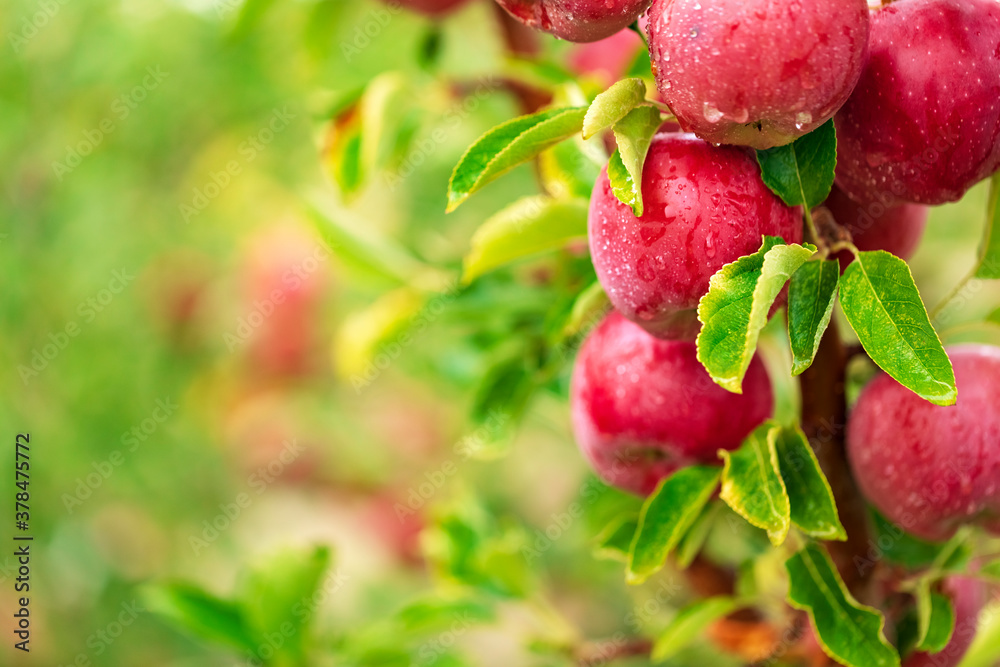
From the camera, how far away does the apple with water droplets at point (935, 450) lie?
1.73 ft

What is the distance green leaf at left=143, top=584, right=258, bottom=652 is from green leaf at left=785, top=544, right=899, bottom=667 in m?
0.57

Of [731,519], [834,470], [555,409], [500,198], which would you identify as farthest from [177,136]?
[834,470]

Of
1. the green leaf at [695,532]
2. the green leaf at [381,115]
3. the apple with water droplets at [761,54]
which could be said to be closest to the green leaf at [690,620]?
the green leaf at [695,532]

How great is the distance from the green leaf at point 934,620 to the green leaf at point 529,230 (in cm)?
34

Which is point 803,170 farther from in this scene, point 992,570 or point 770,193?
point 992,570

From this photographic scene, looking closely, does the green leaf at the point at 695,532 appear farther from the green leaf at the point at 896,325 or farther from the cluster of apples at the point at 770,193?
the green leaf at the point at 896,325

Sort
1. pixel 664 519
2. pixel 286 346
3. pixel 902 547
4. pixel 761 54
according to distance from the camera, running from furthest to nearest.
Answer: pixel 286 346 < pixel 902 547 < pixel 664 519 < pixel 761 54

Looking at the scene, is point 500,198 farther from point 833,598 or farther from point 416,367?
point 833,598

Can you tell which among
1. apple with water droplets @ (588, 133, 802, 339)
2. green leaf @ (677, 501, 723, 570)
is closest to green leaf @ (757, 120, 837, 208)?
apple with water droplets @ (588, 133, 802, 339)

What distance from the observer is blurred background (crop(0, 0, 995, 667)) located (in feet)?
2.88

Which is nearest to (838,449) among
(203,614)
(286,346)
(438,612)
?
(438,612)

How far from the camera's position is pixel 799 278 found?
451 millimetres

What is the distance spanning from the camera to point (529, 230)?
61 centimetres

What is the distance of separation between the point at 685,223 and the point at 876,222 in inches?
7.1
